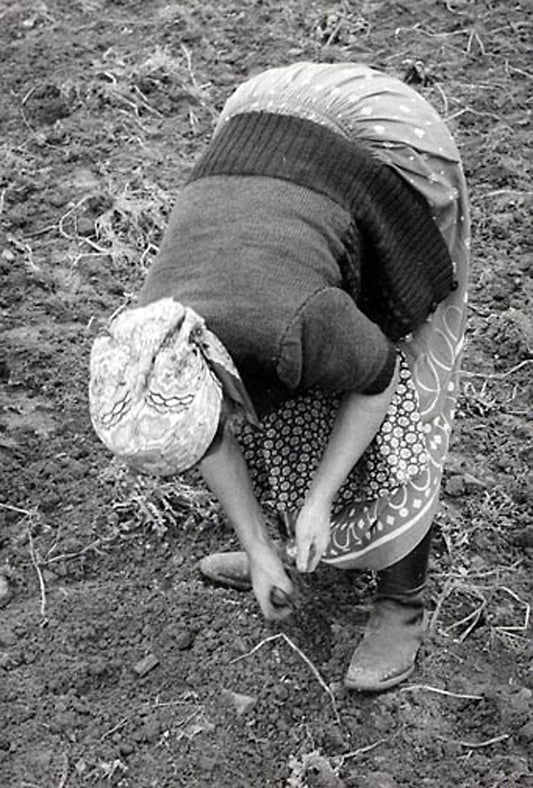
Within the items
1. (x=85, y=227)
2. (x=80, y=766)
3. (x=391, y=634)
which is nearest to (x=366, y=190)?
(x=391, y=634)

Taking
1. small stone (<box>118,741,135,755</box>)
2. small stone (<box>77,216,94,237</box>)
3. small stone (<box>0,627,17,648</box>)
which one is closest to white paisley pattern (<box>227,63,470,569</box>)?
small stone (<box>118,741,135,755</box>)

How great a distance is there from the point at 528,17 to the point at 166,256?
2580 mm

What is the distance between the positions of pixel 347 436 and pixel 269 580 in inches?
11.0

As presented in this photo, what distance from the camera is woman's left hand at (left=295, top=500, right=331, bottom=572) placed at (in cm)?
202

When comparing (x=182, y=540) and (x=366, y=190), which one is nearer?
(x=366, y=190)

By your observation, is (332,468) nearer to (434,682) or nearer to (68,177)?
(434,682)

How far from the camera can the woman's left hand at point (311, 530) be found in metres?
2.02

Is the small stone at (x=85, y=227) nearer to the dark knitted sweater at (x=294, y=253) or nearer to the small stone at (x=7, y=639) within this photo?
the small stone at (x=7, y=639)

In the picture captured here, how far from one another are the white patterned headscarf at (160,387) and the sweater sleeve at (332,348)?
0.09 meters

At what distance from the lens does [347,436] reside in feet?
6.56

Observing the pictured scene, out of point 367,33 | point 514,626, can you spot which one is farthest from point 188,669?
point 367,33

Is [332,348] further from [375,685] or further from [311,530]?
[375,685]

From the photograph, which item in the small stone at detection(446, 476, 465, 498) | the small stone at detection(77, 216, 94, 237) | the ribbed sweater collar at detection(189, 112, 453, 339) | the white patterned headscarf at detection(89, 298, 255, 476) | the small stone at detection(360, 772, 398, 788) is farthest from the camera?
the small stone at detection(77, 216, 94, 237)

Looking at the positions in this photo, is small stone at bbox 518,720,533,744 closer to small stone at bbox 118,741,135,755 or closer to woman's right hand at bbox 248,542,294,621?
woman's right hand at bbox 248,542,294,621
